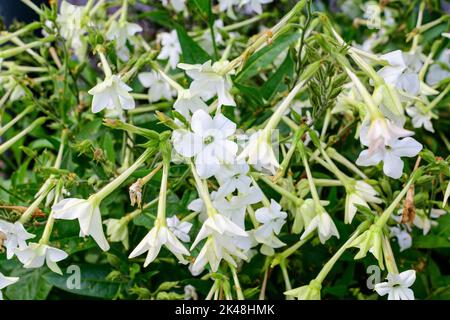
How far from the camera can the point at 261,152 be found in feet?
2.77

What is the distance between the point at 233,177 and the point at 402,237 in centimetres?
37

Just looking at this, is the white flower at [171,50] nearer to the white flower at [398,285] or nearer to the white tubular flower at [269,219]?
the white tubular flower at [269,219]

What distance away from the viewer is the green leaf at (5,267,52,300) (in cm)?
113

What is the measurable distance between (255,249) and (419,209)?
0.28m

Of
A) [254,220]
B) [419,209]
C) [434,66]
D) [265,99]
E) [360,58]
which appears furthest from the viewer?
[434,66]

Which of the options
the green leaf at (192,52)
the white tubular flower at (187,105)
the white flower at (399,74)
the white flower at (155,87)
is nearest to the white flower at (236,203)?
the white tubular flower at (187,105)

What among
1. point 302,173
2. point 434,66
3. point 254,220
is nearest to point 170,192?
point 254,220

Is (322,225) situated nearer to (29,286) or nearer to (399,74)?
(399,74)

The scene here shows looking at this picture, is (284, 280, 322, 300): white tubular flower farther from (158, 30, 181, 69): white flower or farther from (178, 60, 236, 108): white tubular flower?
(158, 30, 181, 69): white flower

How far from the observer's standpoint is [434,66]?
4.99 feet

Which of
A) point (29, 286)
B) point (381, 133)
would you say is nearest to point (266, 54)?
point (381, 133)

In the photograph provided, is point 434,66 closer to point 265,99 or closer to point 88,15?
point 265,99
